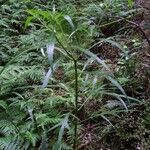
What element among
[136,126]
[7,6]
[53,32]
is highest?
[53,32]

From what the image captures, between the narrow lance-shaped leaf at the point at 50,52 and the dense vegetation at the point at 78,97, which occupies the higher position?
the narrow lance-shaped leaf at the point at 50,52

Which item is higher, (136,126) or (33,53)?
(33,53)

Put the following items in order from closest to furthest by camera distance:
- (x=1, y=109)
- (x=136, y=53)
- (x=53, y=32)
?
1. (x=53, y=32)
2. (x=1, y=109)
3. (x=136, y=53)

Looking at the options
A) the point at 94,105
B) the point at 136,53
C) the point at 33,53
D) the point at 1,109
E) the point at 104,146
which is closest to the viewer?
the point at 104,146

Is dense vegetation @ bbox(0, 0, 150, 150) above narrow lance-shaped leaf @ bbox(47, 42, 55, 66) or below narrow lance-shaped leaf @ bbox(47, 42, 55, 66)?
below

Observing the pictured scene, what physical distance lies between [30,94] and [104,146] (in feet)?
3.46

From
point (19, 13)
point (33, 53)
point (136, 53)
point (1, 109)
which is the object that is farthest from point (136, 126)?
point (19, 13)

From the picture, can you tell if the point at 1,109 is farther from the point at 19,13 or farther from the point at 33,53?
the point at 19,13

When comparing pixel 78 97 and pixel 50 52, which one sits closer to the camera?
pixel 50 52

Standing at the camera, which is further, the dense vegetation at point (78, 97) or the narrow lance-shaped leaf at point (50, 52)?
the dense vegetation at point (78, 97)

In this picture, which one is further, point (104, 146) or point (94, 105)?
point (94, 105)

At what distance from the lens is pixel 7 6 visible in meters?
5.92

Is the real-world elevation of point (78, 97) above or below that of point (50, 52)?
below

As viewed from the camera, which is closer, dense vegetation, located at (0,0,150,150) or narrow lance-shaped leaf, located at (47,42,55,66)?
narrow lance-shaped leaf, located at (47,42,55,66)
